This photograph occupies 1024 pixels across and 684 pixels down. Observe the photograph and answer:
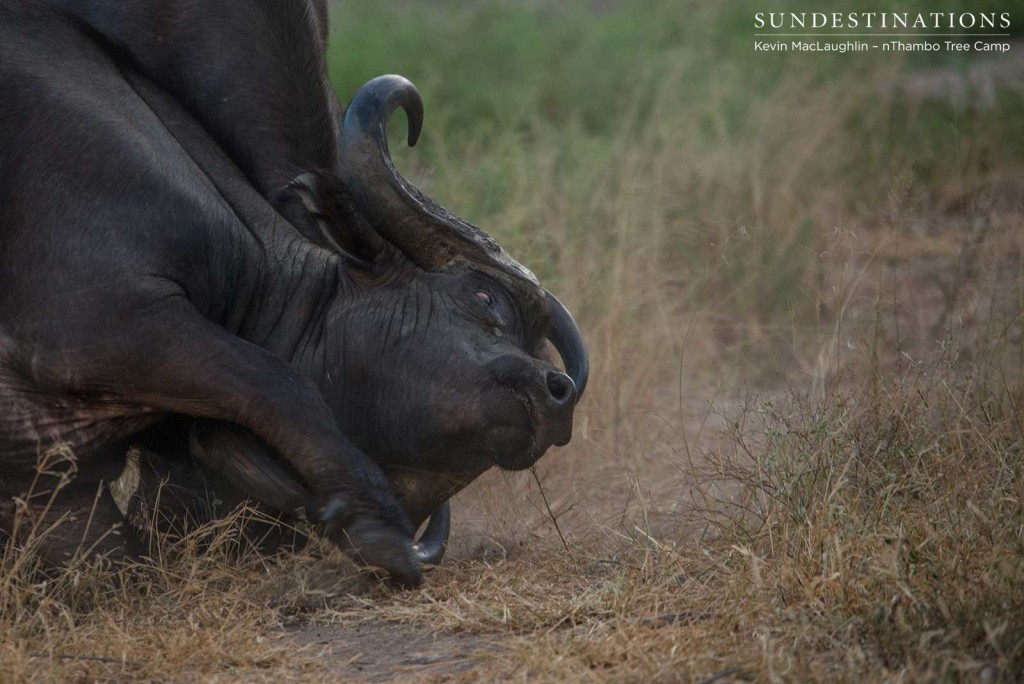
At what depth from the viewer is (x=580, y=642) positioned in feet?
12.2

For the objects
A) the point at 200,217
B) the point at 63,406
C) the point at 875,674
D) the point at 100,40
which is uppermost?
the point at 100,40

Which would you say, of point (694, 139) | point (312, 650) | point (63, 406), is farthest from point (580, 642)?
point (694, 139)

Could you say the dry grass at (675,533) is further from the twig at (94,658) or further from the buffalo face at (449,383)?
the buffalo face at (449,383)

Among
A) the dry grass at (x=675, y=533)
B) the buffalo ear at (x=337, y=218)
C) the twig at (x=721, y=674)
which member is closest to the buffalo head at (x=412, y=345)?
the buffalo ear at (x=337, y=218)

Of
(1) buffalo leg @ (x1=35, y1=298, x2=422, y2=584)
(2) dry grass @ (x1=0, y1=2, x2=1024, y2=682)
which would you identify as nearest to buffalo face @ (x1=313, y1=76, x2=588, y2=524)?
(1) buffalo leg @ (x1=35, y1=298, x2=422, y2=584)

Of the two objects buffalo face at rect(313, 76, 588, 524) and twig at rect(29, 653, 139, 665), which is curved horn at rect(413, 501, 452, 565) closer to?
buffalo face at rect(313, 76, 588, 524)

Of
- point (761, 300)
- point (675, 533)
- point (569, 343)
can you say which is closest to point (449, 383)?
point (569, 343)

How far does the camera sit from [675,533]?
4.97 meters

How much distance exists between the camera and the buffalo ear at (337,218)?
4457mm

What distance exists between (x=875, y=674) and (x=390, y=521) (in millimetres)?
1560

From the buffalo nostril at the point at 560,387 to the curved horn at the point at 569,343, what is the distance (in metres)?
0.36

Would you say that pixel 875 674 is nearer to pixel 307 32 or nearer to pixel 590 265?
pixel 307 32

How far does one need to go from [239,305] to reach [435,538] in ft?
3.23

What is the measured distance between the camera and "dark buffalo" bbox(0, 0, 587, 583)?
4.12 meters
